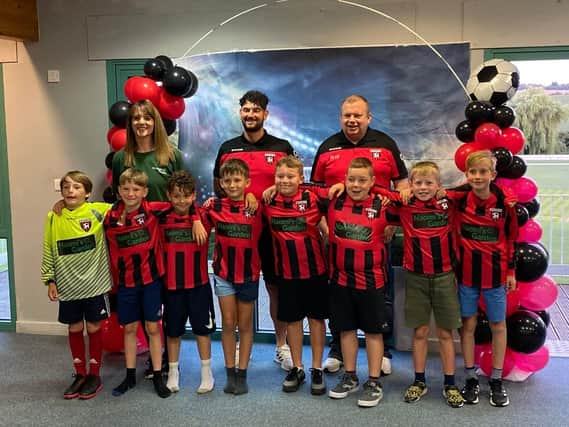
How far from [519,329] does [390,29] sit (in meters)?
1.96

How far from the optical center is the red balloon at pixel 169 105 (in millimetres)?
3307

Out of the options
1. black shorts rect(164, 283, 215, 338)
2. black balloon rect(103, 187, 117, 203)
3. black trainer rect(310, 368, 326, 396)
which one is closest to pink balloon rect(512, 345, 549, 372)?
black trainer rect(310, 368, 326, 396)

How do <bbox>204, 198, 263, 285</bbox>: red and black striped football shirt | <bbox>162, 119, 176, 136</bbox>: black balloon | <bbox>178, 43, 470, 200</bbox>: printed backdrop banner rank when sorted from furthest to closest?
<bbox>178, 43, 470, 200</bbox>: printed backdrop banner
<bbox>162, 119, 176, 136</bbox>: black balloon
<bbox>204, 198, 263, 285</bbox>: red and black striped football shirt

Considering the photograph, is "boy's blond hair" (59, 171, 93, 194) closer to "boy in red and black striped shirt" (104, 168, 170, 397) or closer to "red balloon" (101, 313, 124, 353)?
"boy in red and black striped shirt" (104, 168, 170, 397)

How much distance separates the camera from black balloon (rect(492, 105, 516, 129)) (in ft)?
9.81

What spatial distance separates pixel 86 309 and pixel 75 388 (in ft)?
1.50

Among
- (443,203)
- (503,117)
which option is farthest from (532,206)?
(443,203)

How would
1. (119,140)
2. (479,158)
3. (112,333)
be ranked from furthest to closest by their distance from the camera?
(112,333) < (119,140) < (479,158)

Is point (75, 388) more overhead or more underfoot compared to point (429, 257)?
more underfoot

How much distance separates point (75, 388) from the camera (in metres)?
3.13

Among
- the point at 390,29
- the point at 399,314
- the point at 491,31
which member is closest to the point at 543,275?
the point at 399,314

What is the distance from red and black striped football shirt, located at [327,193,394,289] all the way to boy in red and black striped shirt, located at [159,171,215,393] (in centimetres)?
71

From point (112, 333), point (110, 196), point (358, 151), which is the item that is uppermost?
point (358, 151)

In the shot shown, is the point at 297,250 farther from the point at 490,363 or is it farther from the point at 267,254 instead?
the point at 490,363
